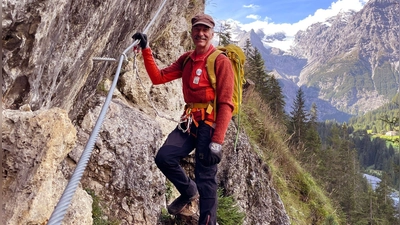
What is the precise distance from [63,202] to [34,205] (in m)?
0.93

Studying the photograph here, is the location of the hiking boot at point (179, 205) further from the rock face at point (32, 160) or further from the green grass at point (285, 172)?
the green grass at point (285, 172)

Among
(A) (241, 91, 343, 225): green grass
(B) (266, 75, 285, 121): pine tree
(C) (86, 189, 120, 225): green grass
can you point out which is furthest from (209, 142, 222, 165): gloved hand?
(B) (266, 75, 285, 121): pine tree

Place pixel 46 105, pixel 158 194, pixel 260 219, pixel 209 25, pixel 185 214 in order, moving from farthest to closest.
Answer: pixel 260 219 < pixel 158 194 < pixel 185 214 < pixel 209 25 < pixel 46 105

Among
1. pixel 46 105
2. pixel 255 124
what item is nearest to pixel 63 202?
pixel 46 105

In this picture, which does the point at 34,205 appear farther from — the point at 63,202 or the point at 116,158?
the point at 116,158

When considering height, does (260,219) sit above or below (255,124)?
below

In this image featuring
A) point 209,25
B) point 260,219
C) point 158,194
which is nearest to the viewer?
point 209,25

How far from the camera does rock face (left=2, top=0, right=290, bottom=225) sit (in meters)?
2.46

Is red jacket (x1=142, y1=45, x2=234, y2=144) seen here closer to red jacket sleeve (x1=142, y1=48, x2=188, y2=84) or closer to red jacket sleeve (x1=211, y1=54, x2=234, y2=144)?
red jacket sleeve (x1=211, y1=54, x2=234, y2=144)

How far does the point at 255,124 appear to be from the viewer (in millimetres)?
12734

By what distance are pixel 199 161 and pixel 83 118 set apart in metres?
2.07

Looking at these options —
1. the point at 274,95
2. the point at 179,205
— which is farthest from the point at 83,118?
the point at 274,95

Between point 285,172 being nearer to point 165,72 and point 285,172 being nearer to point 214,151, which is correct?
point 165,72

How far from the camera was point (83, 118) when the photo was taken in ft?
16.7
